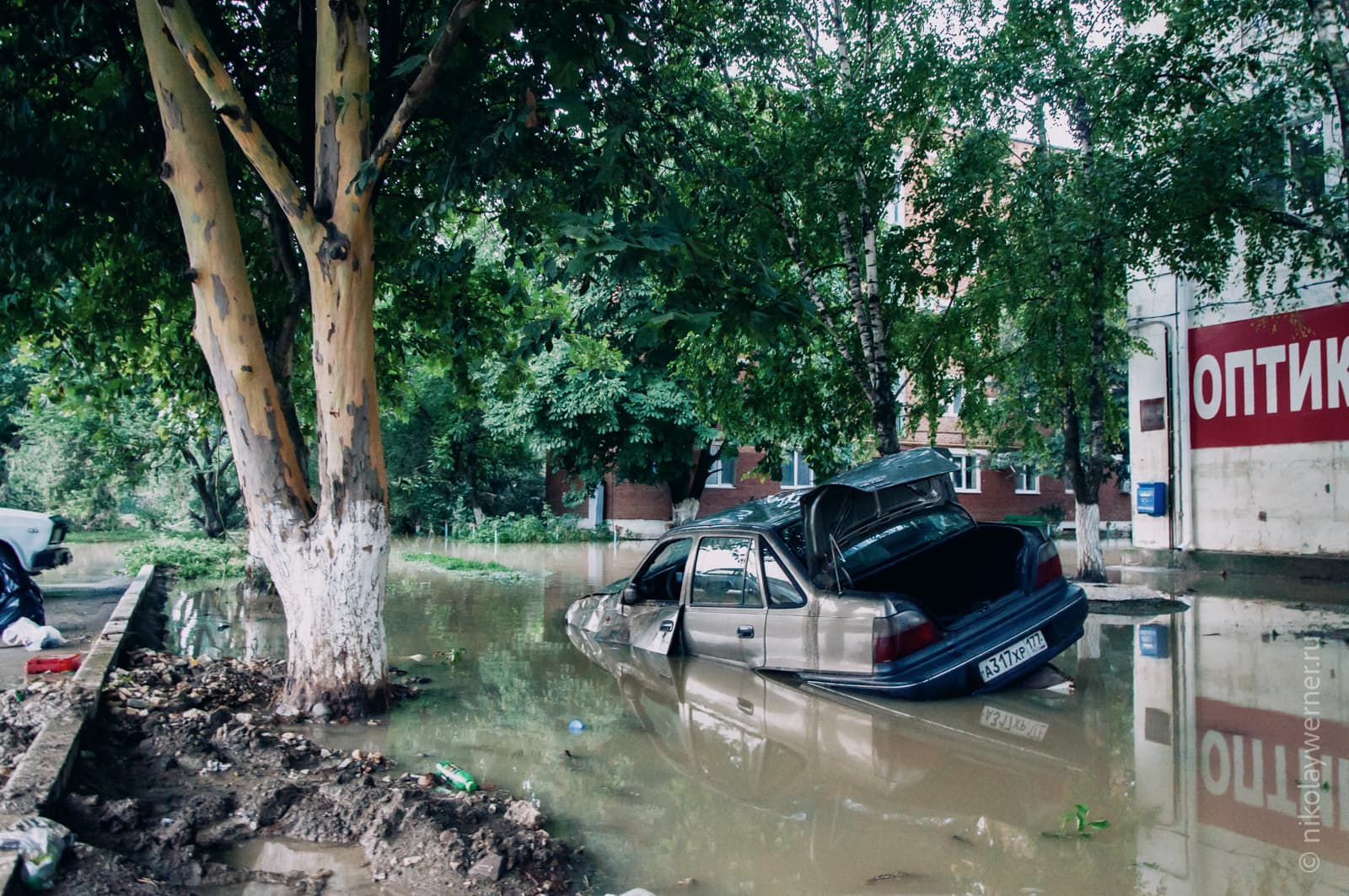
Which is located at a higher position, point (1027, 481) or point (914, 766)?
point (1027, 481)

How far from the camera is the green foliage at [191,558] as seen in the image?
1758 cm

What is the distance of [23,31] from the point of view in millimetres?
8000

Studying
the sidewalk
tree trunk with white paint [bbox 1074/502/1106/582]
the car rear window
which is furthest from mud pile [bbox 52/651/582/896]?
tree trunk with white paint [bbox 1074/502/1106/582]

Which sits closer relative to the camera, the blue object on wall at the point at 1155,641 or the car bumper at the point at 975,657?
the car bumper at the point at 975,657

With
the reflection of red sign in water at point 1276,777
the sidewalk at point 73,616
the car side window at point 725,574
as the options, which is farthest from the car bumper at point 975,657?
the sidewalk at point 73,616

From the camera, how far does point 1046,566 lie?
24.0ft

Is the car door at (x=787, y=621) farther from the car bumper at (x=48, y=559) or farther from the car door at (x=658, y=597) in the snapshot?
the car bumper at (x=48, y=559)

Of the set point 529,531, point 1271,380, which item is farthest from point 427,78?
point 529,531

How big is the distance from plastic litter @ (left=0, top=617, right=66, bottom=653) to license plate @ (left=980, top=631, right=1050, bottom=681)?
8.24 metres

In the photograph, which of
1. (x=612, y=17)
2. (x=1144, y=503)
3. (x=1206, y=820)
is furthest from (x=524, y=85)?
(x=1144, y=503)

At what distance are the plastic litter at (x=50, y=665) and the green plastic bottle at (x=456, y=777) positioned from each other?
430 cm

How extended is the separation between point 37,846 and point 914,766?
4280 mm

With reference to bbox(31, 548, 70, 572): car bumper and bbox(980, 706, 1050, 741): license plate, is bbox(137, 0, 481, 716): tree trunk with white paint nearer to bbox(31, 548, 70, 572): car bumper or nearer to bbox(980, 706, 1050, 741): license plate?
bbox(980, 706, 1050, 741): license plate

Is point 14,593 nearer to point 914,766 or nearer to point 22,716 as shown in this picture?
point 22,716
